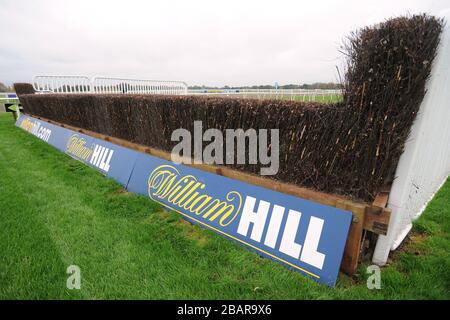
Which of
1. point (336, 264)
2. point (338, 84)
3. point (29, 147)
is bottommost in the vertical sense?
point (29, 147)

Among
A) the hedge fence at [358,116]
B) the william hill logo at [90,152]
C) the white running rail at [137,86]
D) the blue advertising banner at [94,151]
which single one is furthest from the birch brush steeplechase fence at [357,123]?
the white running rail at [137,86]

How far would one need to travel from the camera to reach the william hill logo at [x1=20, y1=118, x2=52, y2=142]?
28.1 feet

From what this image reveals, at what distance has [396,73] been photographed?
2.07 meters

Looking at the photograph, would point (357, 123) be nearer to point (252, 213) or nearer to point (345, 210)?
point (345, 210)

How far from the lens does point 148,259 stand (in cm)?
263

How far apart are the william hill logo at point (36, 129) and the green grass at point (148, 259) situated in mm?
5239

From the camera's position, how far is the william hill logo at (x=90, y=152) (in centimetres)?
533

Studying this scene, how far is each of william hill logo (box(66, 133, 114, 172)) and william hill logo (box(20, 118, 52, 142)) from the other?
85.9 inches

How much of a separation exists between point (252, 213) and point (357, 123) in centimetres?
135

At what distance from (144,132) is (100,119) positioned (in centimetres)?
218

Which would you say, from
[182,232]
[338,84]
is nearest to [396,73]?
[338,84]

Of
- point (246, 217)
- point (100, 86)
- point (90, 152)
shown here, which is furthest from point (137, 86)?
point (246, 217)

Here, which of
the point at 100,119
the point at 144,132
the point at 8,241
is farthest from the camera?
the point at 100,119
